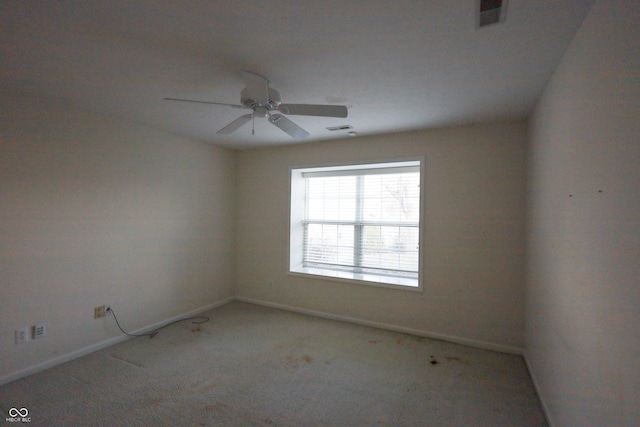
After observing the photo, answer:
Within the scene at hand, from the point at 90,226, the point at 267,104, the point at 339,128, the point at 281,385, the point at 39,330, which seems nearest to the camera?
the point at 267,104

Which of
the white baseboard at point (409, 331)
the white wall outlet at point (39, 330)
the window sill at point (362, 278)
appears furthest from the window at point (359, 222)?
the white wall outlet at point (39, 330)

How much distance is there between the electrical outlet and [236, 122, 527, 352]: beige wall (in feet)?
7.64

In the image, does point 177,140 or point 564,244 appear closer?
point 564,244

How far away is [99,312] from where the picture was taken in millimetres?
2992

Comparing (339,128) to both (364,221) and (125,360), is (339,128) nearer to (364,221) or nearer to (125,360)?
(364,221)

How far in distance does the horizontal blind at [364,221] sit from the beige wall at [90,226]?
5.52 feet

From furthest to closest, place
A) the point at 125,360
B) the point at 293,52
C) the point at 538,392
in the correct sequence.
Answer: the point at 125,360 < the point at 538,392 < the point at 293,52

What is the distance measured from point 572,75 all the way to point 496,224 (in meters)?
1.73

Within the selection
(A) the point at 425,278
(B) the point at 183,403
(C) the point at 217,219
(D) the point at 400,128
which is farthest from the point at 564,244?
(C) the point at 217,219

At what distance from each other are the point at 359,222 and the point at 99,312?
10.7 feet

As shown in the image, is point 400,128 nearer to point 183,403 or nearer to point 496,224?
point 496,224

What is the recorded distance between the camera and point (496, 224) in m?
3.05

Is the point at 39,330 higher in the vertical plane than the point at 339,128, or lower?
lower

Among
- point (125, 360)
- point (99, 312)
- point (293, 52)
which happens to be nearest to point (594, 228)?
point (293, 52)
